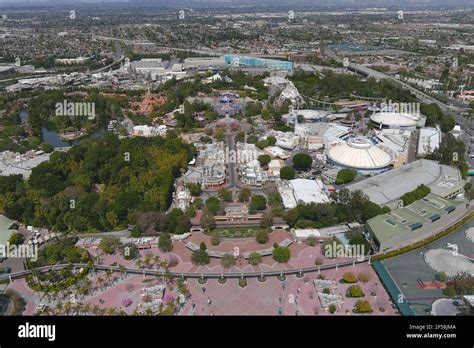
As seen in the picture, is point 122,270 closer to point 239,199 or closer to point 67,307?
point 67,307

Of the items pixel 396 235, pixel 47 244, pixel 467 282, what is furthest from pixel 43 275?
pixel 467 282

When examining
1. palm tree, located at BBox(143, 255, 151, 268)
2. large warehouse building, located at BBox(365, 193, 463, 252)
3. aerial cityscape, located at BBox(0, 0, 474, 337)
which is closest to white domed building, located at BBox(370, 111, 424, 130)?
aerial cityscape, located at BBox(0, 0, 474, 337)

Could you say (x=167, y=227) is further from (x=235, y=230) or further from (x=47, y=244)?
(x=47, y=244)

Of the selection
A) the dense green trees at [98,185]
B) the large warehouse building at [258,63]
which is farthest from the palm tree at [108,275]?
the large warehouse building at [258,63]

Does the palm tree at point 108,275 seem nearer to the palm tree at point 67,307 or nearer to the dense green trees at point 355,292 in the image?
the palm tree at point 67,307

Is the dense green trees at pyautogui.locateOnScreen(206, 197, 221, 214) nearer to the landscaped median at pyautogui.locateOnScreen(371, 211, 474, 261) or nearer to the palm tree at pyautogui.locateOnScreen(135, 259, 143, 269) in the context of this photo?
the palm tree at pyautogui.locateOnScreen(135, 259, 143, 269)

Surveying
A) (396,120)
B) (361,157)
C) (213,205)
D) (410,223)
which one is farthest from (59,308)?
(396,120)
